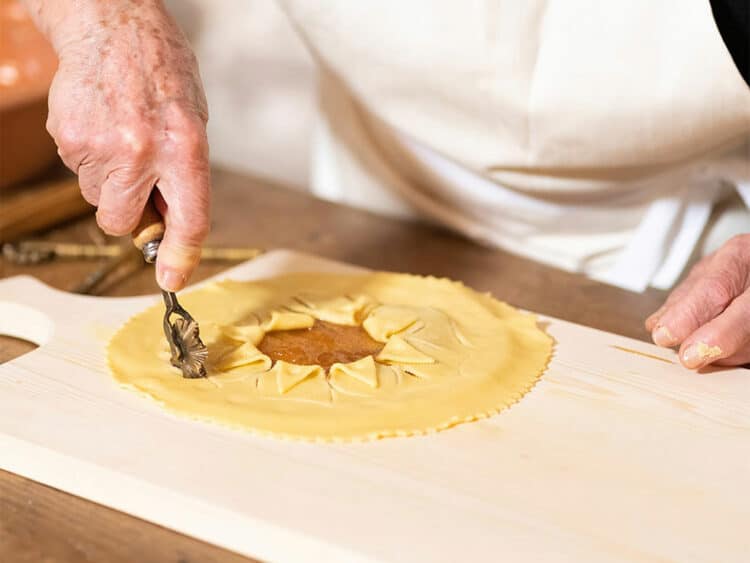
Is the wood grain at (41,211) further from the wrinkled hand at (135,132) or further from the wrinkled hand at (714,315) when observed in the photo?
the wrinkled hand at (714,315)

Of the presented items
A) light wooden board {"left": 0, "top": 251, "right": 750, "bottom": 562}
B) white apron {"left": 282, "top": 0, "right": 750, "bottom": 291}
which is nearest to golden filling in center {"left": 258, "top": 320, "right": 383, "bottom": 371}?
light wooden board {"left": 0, "top": 251, "right": 750, "bottom": 562}

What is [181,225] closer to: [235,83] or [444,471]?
[444,471]

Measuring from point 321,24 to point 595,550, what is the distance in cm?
113

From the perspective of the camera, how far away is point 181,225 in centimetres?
126

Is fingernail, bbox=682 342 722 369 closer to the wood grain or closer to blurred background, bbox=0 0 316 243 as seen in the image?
the wood grain

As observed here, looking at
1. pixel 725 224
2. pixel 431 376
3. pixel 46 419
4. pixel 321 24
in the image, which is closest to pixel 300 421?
pixel 431 376

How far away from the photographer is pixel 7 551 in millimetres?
1027

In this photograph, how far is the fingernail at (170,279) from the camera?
49.9 inches

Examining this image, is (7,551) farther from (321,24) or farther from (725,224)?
(725,224)

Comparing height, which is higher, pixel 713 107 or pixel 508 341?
pixel 713 107

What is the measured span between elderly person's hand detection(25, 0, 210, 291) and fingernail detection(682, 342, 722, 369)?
699 mm

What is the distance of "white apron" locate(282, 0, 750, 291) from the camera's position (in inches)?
59.6

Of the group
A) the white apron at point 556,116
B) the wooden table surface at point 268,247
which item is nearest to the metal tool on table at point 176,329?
the wooden table surface at point 268,247

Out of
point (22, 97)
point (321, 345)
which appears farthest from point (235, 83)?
point (321, 345)
